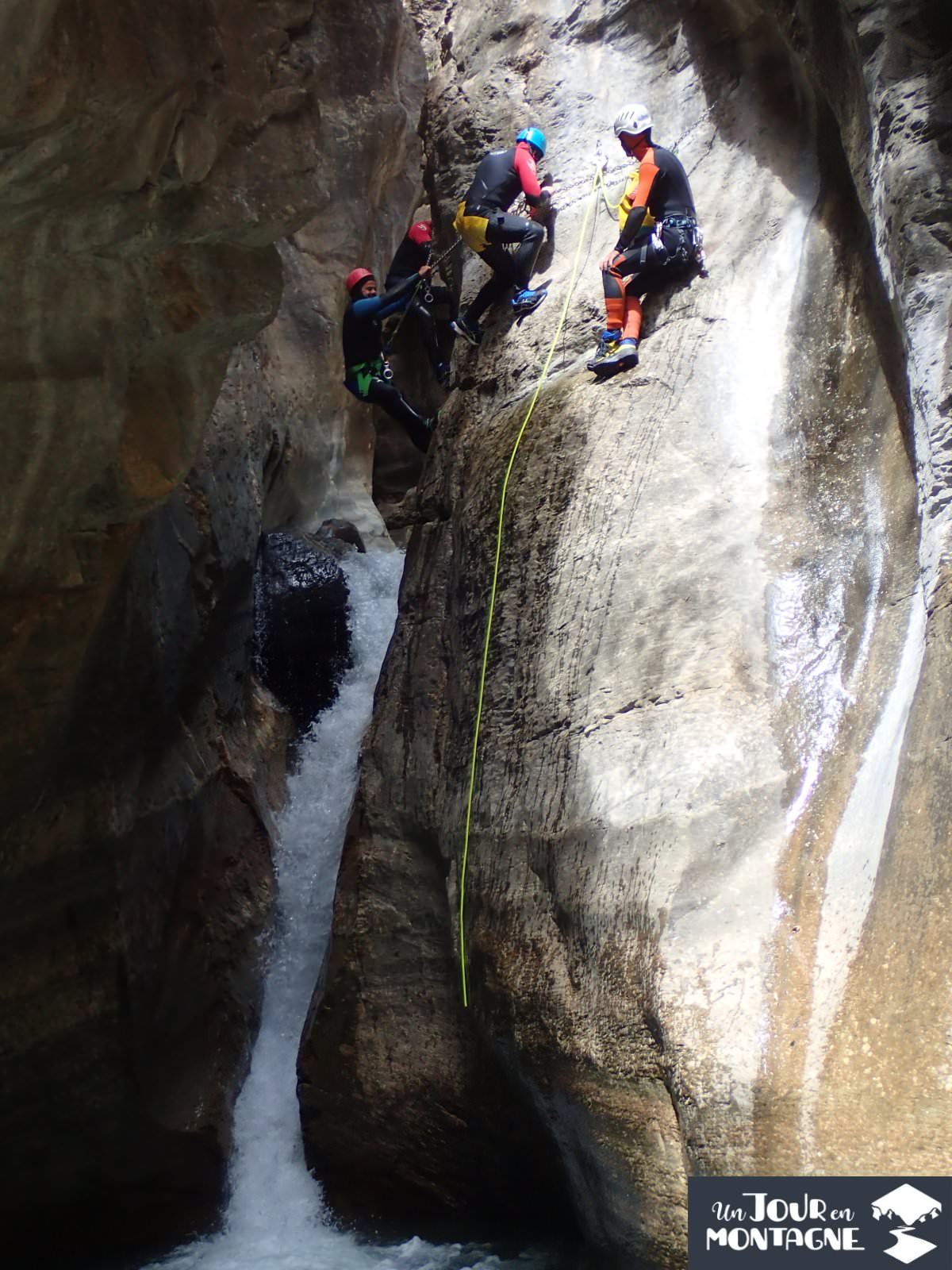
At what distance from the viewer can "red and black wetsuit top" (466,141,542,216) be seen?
816 cm

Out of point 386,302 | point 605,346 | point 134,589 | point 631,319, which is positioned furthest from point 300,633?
point 631,319

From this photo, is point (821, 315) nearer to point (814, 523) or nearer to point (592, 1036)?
point (814, 523)

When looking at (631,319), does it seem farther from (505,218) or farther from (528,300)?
(505,218)

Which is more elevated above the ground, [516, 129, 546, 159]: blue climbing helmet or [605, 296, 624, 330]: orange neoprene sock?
[516, 129, 546, 159]: blue climbing helmet

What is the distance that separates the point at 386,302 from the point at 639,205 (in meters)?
4.00

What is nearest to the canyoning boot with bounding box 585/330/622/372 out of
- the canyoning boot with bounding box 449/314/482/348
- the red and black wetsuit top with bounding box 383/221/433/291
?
the canyoning boot with bounding box 449/314/482/348

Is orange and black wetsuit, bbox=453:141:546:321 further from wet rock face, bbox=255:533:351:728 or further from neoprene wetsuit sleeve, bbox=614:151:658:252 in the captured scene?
wet rock face, bbox=255:533:351:728

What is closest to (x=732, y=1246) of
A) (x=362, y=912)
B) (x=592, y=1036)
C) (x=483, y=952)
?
(x=592, y=1036)

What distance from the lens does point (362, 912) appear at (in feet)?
Result: 22.1

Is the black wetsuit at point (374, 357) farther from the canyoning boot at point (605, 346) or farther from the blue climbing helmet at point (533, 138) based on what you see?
the canyoning boot at point (605, 346)

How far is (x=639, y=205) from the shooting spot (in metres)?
7.04

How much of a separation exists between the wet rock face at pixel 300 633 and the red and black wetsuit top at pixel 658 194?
14.5 feet

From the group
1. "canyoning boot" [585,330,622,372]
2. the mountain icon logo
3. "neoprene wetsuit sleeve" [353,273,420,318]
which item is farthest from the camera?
"neoprene wetsuit sleeve" [353,273,420,318]

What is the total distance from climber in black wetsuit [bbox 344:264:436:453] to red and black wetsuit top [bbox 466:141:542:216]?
2392mm
